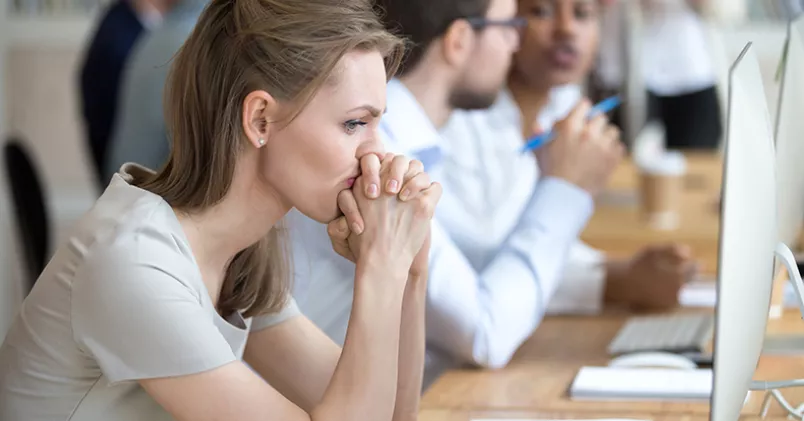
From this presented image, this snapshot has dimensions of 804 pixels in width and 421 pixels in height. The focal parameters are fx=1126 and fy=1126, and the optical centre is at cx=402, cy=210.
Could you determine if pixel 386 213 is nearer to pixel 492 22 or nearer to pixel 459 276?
pixel 459 276

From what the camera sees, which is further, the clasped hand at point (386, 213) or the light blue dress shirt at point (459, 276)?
the light blue dress shirt at point (459, 276)

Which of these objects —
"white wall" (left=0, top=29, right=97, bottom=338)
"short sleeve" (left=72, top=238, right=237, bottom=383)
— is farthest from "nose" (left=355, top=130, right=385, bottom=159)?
"white wall" (left=0, top=29, right=97, bottom=338)

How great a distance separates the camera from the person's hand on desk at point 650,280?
2084 mm

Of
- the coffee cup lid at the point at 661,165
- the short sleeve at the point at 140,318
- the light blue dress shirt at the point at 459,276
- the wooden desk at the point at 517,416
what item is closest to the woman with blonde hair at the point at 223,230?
the short sleeve at the point at 140,318

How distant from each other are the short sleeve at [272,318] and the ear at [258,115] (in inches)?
Answer: 10.8

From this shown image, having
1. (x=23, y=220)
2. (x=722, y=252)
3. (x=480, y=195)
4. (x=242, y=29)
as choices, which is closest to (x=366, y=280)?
(x=242, y=29)

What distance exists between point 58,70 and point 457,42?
3.35m

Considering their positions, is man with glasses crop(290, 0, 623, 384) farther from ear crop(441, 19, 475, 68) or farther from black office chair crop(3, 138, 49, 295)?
black office chair crop(3, 138, 49, 295)

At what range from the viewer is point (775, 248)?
112 cm

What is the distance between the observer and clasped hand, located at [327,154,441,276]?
1130 mm

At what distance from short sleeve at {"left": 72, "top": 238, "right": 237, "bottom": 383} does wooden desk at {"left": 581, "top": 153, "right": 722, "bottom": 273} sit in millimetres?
1668

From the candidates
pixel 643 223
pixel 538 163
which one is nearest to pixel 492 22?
pixel 538 163

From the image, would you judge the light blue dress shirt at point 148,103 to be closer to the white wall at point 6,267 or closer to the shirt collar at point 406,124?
the shirt collar at point 406,124

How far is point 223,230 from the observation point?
1131mm
